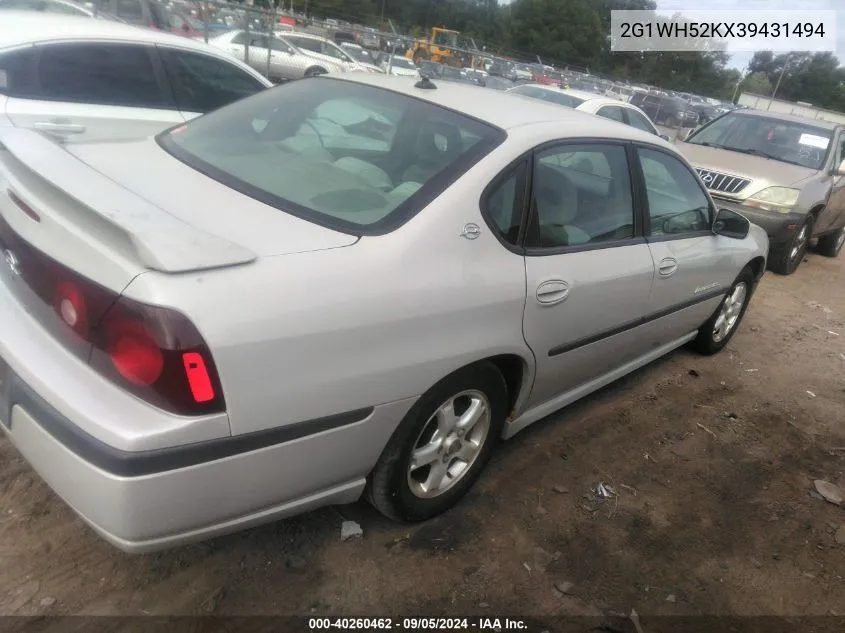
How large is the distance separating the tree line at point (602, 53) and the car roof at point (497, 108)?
58318 mm

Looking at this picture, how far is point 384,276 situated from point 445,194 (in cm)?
44

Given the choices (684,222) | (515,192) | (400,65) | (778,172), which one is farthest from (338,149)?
(400,65)

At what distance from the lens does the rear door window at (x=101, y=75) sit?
4.45 m

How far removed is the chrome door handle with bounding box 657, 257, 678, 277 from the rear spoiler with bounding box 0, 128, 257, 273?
224 centimetres

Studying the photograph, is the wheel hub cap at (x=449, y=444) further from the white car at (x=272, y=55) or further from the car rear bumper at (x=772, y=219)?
the white car at (x=272, y=55)

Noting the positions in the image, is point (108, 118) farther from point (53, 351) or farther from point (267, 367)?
point (267, 367)

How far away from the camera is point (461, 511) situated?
9.12ft

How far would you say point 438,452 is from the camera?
98.5 inches

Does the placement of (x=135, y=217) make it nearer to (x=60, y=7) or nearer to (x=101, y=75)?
(x=101, y=75)

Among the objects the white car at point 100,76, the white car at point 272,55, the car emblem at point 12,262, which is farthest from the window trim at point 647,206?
the white car at point 272,55

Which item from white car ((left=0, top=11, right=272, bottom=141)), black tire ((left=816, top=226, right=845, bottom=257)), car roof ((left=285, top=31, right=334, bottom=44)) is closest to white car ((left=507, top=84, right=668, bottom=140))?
black tire ((left=816, top=226, right=845, bottom=257))

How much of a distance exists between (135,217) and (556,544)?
1.98 metres

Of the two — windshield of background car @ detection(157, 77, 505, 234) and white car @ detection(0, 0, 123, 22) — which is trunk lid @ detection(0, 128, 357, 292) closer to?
A: windshield of background car @ detection(157, 77, 505, 234)

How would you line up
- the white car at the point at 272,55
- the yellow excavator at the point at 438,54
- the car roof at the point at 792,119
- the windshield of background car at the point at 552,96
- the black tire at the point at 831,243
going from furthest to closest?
the yellow excavator at the point at 438,54
the white car at the point at 272,55
the windshield of background car at the point at 552,96
the black tire at the point at 831,243
the car roof at the point at 792,119
